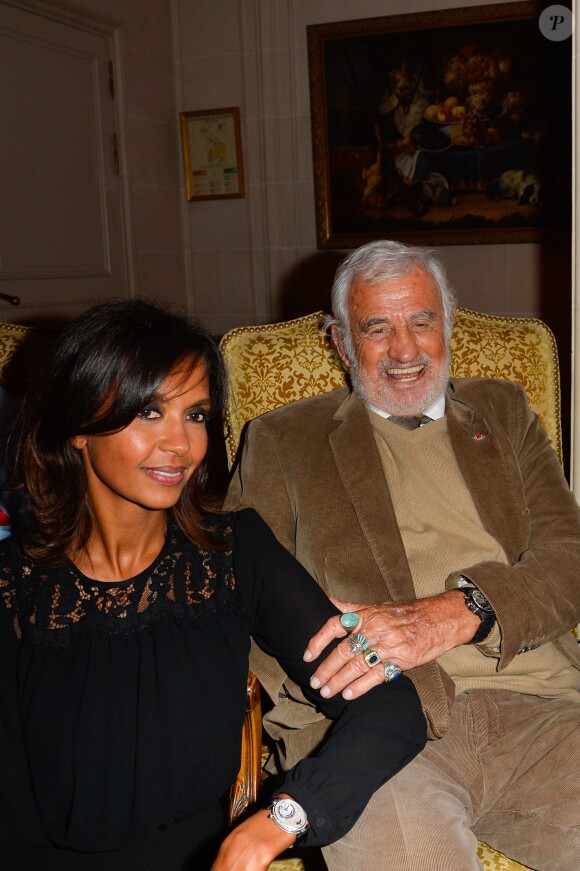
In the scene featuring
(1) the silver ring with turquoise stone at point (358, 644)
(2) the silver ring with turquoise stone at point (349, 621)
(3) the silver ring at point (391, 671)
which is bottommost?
(3) the silver ring at point (391, 671)

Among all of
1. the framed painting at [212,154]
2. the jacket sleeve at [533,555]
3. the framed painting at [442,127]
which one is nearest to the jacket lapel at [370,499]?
the jacket sleeve at [533,555]

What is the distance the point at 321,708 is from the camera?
5.42ft

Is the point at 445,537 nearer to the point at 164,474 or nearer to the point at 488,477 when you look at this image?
the point at 488,477

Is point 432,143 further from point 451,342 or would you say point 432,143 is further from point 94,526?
point 94,526

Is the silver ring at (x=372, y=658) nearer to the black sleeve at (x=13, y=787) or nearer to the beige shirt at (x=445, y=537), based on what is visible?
the beige shirt at (x=445, y=537)

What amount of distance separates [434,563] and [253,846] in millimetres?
860

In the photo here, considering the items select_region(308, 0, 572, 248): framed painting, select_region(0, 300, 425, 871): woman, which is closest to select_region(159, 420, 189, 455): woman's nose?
select_region(0, 300, 425, 871): woman

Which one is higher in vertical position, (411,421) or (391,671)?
(411,421)

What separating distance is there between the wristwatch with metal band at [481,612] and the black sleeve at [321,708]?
292 mm

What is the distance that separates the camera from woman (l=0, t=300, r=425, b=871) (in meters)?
1.51

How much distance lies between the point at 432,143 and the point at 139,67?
6.10 feet

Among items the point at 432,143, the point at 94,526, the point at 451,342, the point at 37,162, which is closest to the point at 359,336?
the point at 451,342

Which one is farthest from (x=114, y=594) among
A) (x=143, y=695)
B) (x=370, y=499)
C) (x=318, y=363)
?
(x=318, y=363)

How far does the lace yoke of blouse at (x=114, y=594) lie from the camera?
1.57 meters
